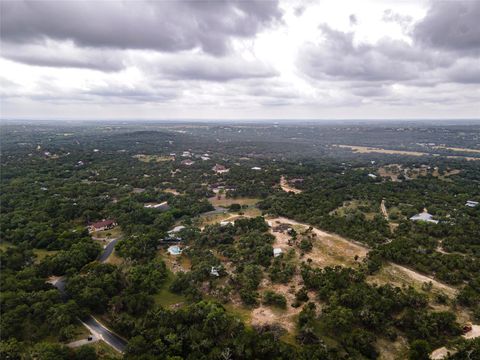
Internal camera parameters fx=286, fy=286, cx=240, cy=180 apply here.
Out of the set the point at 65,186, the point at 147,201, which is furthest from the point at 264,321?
the point at 65,186

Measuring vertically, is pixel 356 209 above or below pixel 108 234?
above

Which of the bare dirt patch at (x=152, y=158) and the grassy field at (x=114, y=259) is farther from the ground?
the bare dirt patch at (x=152, y=158)

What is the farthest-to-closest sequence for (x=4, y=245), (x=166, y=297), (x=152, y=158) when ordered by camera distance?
(x=152, y=158), (x=4, y=245), (x=166, y=297)

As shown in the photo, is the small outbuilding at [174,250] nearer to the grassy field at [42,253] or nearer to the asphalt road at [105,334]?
the asphalt road at [105,334]

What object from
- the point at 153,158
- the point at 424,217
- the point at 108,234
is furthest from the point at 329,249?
the point at 153,158

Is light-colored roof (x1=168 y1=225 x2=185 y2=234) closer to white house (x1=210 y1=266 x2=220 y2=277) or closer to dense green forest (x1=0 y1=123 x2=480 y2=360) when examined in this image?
dense green forest (x1=0 y1=123 x2=480 y2=360)

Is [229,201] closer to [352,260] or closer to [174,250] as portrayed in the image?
[174,250]

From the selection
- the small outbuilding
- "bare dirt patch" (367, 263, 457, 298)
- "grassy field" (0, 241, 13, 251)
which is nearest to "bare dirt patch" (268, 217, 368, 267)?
"bare dirt patch" (367, 263, 457, 298)

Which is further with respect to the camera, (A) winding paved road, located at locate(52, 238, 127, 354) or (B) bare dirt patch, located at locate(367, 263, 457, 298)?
(B) bare dirt patch, located at locate(367, 263, 457, 298)

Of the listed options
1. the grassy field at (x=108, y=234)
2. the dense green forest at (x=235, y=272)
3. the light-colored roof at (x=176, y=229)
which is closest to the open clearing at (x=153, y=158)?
the dense green forest at (x=235, y=272)

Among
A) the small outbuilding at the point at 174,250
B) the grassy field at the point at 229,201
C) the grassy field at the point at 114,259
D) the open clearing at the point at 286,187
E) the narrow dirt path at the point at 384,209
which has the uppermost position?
the narrow dirt path at the point at 384,209
